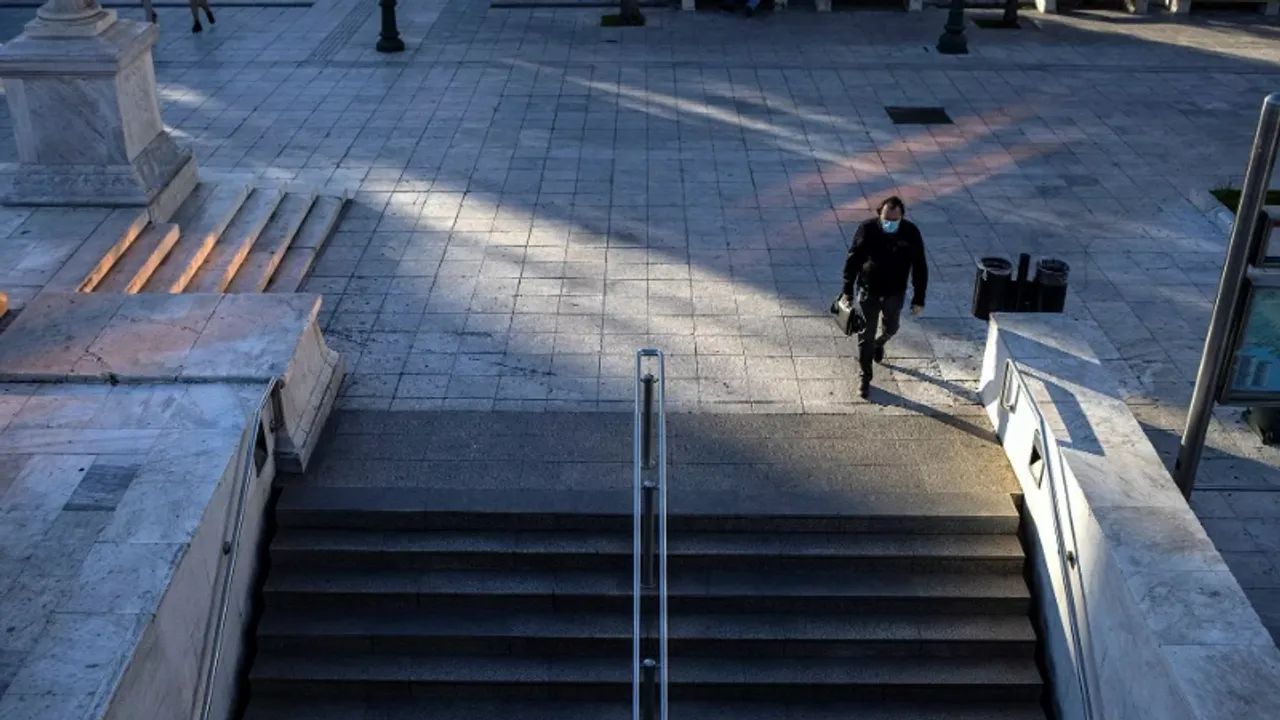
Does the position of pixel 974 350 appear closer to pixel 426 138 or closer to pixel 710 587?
pixel 710 587

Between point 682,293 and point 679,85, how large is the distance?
24.5 ft

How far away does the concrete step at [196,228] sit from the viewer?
11.0 meters

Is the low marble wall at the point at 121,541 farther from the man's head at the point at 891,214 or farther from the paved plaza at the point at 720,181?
the man's head at the point at 891,214

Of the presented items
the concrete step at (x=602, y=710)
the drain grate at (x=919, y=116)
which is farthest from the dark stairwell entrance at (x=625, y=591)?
the drain grate at (x=919, y=116)

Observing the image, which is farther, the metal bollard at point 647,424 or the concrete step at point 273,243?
the concrete step at point 273,243

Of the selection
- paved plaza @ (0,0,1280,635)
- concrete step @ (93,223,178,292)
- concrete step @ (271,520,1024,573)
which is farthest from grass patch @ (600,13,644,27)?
concrete step @ (271,520,1024,573)

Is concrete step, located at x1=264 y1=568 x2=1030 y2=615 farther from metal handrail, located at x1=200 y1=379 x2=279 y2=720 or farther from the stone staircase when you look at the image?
the stone staircase

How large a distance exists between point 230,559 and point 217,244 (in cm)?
515

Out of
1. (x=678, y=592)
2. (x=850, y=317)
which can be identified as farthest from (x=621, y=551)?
(x=850, y=317)

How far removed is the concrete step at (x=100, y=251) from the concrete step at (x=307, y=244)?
1.30 m

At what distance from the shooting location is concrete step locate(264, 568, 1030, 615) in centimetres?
808

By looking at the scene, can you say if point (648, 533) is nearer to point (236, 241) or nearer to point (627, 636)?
point (627, 636)

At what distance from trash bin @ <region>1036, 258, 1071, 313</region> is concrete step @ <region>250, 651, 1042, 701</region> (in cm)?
311

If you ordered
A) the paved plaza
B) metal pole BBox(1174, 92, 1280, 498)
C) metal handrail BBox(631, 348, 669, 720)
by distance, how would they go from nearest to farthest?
metal pole BBox(1174, 92, 1280, 498)
metal handrail BBox(631, 348, 669, 720)
the paved plaza
